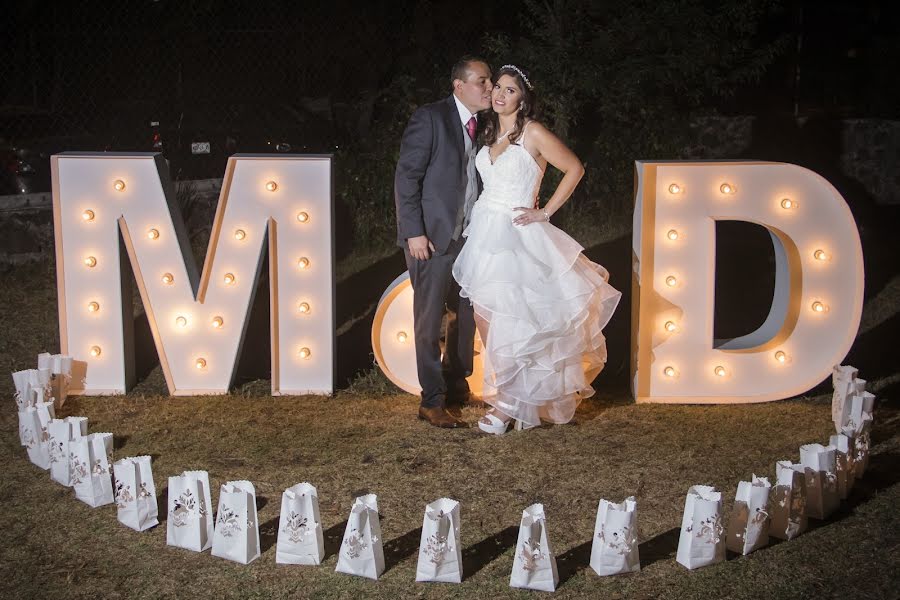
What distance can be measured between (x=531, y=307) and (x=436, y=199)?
2.64 feet

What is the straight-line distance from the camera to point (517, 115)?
5547 mm

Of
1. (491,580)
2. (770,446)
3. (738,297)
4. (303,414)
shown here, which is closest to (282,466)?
(303,414)

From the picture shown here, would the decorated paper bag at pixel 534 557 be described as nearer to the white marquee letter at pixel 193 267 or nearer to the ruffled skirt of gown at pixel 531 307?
the ruffled skirt of gown at pixel 531 307

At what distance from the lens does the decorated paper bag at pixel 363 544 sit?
402 cm

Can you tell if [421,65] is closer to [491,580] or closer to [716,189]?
[716,189]

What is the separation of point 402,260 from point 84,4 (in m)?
6.33

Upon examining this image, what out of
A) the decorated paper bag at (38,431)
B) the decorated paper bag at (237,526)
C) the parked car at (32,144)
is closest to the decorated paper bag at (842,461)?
the decorated paper bag at (237,526)

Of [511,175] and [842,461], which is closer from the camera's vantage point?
[842,461]

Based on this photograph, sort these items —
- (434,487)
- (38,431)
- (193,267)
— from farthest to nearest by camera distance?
(193,267), (38,431), (434,487)

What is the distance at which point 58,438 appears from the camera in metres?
5.05

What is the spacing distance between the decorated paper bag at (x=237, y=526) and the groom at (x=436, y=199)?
180 centimetres

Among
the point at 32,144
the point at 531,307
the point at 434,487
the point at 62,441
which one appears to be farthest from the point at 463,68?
the point at 32,144

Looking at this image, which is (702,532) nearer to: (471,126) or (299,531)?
(299,531)

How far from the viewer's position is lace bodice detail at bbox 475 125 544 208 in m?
5.57
